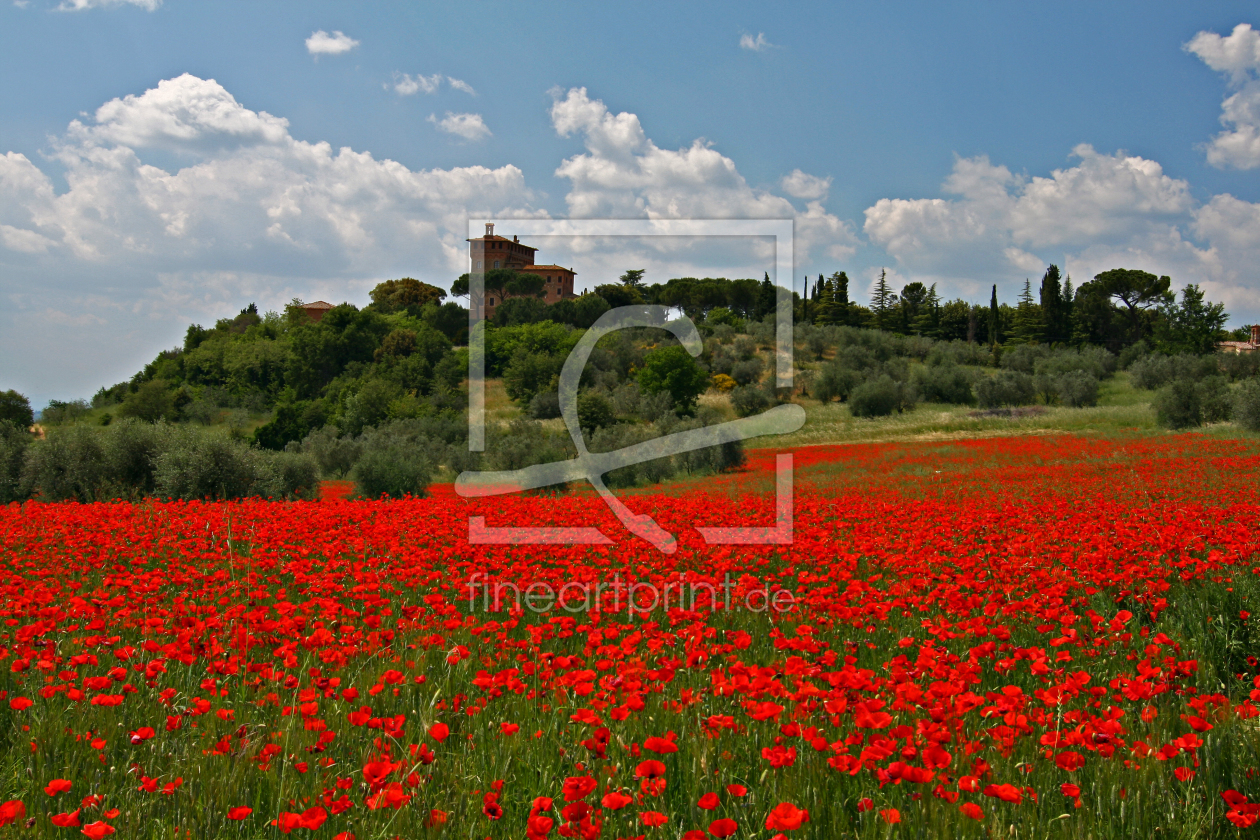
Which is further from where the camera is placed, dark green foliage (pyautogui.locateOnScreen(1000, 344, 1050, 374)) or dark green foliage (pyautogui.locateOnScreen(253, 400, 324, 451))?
dark green foliage (pyautogui.locateOnScreen(1000, 344, 1050, 374))

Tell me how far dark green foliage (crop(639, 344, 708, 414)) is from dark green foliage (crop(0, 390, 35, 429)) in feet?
122

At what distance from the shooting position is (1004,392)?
54.8 m

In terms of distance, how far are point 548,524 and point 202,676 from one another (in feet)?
20.2

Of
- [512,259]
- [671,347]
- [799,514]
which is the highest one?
[512,259]

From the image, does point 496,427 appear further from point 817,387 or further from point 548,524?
point 548,524

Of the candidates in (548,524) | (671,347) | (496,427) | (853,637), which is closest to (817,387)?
(671,347)

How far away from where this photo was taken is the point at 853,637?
4770 millimetres

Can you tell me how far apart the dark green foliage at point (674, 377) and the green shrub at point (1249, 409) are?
3113cm

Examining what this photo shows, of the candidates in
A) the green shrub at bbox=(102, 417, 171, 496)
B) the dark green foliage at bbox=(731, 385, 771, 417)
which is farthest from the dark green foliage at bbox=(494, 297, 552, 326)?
the green shrub at bbox=(102, 417, 171, 496)

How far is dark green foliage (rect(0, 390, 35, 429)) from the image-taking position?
39.9m

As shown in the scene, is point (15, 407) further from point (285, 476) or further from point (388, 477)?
point (388, 477)

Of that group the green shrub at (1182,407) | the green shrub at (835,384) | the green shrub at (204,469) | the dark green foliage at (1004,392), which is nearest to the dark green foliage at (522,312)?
the green shrub at (835,384)

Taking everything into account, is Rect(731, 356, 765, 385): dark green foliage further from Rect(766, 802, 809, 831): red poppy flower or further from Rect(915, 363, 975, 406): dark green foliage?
Rect(766, 802, 809, 831): red poppy flower

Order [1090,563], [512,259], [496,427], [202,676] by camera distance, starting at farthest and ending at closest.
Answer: [512,259] < [496,427] < [1090,563] < [202,676]
